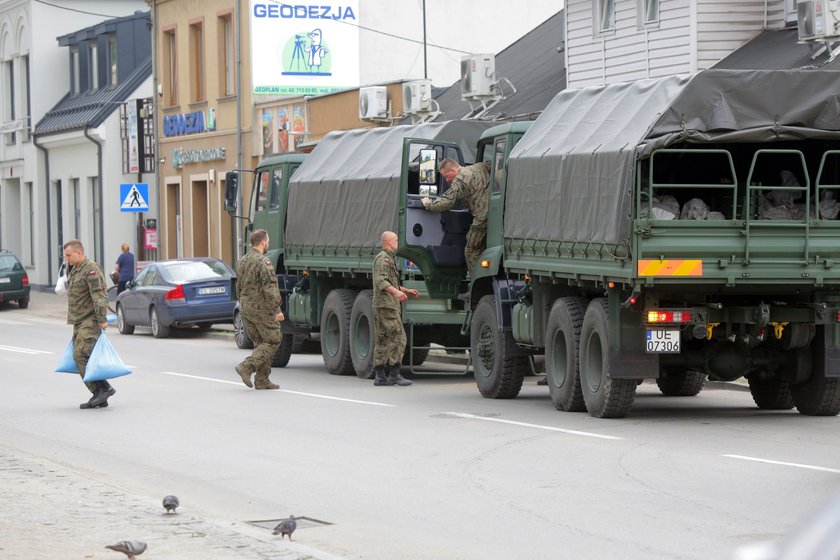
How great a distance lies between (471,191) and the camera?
17125 millimetres

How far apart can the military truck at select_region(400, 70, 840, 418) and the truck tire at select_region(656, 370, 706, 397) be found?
131 cm

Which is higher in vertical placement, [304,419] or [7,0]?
[7,0]

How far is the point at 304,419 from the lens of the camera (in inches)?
574

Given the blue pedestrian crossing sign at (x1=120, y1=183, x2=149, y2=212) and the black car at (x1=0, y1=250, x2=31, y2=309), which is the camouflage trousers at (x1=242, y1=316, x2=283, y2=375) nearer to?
the blue pedestrian crossing sign at (x1=120, y1=183, x2=149, y2=212)

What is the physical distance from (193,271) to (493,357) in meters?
14.9

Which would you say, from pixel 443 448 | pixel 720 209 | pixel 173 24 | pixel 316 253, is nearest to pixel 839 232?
pixel 720 209

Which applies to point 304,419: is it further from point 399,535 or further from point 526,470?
point 399,535

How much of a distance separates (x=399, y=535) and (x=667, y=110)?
5.83m

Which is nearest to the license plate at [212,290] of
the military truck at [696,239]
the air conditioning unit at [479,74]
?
the air conditioning unit at [479,74]

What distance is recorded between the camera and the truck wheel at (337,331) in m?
20.3

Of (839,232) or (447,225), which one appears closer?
(839,232)

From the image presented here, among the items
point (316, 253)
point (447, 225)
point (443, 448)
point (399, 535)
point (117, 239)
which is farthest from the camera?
point (117, 239)

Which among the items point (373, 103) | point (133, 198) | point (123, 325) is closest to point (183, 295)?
point (123, 325)

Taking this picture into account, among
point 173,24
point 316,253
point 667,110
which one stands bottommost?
point 316,253
